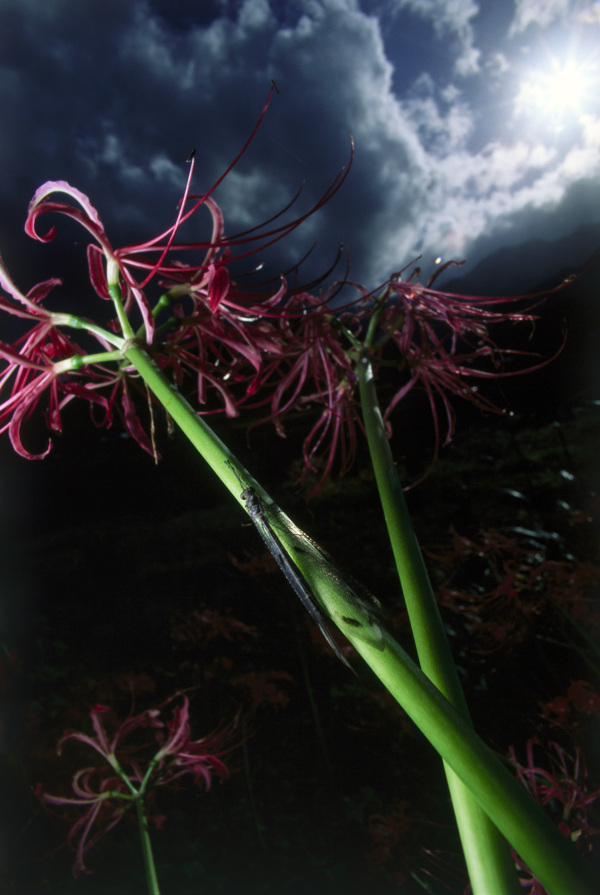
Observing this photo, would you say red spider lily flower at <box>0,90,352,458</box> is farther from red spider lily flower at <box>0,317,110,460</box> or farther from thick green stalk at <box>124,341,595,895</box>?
thick green stalk at <box>124,341,595,895</box>

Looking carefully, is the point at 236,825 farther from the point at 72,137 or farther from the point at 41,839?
the point at 72,137

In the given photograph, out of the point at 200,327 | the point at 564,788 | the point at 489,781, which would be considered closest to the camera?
the point at 489,781

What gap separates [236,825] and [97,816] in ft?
0.48

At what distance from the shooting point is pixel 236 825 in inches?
16.8

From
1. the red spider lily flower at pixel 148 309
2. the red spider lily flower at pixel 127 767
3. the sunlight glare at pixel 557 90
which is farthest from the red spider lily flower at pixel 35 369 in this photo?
the sunlight glare at pixel 557 90

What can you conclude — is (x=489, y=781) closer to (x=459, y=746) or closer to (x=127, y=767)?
(x=459, y=746)

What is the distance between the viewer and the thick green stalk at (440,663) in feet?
0.50

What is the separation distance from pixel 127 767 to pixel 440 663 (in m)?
0.44

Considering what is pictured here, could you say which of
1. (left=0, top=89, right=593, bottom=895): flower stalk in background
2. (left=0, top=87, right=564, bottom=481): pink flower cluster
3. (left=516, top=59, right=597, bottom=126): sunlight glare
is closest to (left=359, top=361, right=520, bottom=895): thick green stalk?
(left=0, top=89, right=593, bottom=895): flower stalk in background

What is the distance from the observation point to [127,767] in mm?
457

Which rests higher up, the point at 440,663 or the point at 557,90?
the point at 557,90

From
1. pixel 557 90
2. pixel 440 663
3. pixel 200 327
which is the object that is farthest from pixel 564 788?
pixel 557 90

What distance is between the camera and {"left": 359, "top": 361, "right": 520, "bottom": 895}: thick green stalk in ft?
0.50

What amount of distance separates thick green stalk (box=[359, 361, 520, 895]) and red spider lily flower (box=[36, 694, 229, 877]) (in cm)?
37
